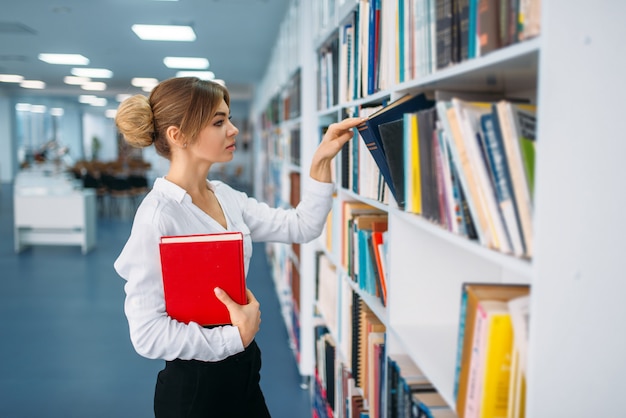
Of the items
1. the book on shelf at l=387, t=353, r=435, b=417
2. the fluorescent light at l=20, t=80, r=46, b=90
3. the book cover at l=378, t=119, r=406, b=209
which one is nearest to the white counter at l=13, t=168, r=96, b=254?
the book on shelf at l=387, t=353, r=435, b=417

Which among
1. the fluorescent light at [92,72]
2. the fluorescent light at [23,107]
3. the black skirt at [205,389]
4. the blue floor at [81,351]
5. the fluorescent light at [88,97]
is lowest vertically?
the blue floor at [81,351]

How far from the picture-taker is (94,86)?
16.0 metres

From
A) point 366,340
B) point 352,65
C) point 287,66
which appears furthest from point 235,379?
point 287,66

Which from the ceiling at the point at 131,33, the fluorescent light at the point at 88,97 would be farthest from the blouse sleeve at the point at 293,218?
the fluorescent light at the point at 88,97

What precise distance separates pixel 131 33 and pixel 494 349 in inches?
318

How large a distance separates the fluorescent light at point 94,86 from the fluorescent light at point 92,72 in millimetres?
1747

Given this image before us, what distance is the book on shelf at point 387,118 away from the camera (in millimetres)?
1382

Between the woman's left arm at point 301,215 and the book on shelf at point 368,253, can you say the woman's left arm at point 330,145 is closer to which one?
the woman's left arm at point 301,215

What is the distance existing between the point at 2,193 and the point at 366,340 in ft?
54.1

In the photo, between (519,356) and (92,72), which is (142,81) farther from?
(519,356)

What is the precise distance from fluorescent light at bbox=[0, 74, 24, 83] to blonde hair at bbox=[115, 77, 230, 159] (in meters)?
13.9

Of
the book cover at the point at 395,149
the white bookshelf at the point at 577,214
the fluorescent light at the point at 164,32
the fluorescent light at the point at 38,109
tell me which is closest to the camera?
the white bookshelf at the point at 577,214

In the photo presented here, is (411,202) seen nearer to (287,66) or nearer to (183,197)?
(183,197)

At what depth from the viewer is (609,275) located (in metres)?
0.86
